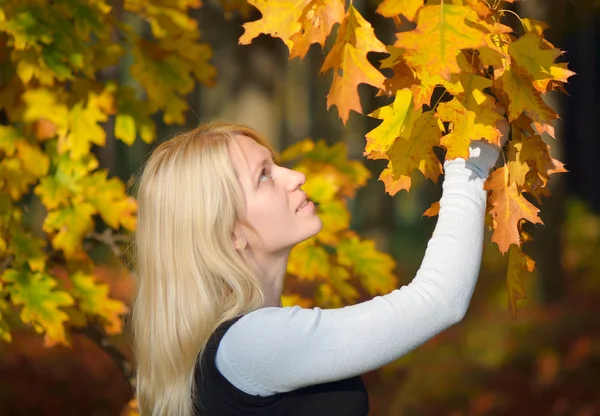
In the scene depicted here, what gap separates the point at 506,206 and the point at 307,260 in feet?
5.20

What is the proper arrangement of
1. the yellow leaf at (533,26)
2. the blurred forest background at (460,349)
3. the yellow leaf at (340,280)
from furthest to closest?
1. the blurred forest background at (460,349)
2. the yellow leaf at (340,280)
3. the yellow leaf at (533,26)

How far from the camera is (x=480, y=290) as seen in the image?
11.2 m

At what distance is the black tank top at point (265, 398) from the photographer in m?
1.87

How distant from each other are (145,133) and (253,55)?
2629 millimetres

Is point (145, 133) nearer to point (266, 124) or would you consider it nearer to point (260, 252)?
point (260, 252)

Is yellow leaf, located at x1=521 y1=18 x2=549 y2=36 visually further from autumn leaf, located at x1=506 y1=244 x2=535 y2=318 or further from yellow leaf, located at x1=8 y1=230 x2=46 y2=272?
yellow leaf, located at x1=8 y1=230 x2=46 y2=272

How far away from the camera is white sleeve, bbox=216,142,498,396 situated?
1.75 meters

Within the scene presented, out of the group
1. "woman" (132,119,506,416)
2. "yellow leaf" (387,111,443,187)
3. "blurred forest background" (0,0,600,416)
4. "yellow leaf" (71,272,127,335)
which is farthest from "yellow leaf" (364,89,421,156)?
"blurred forest background" (0,0,600,416)

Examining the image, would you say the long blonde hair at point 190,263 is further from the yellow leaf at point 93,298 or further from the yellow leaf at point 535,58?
the yellow leaf at point 93,298

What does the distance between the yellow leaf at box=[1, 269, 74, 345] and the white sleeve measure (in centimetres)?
135

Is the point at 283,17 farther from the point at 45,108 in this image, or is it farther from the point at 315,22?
the point at 45,108

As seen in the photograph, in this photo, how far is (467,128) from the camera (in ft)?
5.67

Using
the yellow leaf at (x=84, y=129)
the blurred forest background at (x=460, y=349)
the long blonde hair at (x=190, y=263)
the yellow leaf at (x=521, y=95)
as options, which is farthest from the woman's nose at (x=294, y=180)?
the blurred forest background at (x=460, y=349)

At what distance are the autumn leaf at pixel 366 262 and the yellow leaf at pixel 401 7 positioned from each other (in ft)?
5.53
